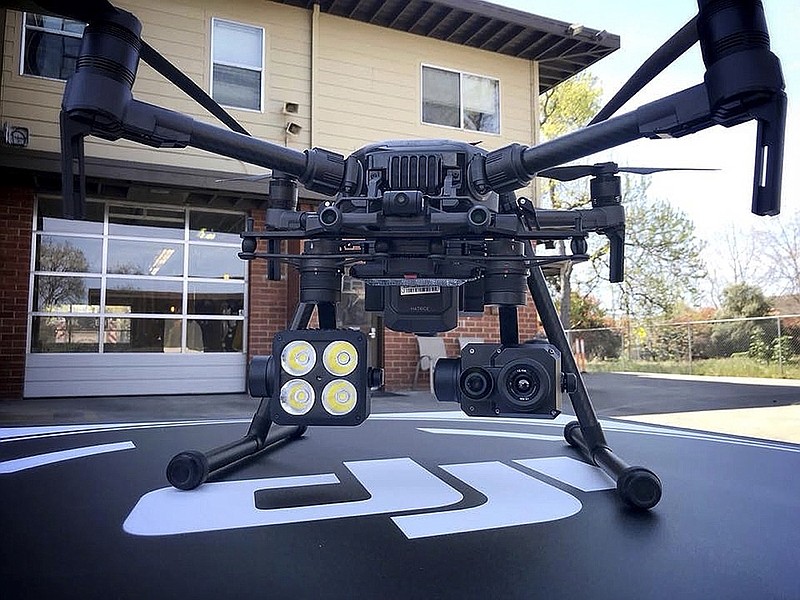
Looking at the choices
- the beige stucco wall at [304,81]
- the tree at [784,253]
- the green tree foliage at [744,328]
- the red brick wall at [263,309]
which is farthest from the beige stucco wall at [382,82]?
the tree at [784,253]

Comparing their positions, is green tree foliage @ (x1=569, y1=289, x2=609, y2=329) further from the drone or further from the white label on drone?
the white label on drone

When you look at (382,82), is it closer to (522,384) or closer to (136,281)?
(136,281)

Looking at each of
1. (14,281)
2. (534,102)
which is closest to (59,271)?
(14,281)

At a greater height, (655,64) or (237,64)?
(237,64)

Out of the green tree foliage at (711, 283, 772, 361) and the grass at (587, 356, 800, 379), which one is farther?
the green tree foliage at (711, 283, 772, 361)

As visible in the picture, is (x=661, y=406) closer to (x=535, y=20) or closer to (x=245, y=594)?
(x=535, y=20)

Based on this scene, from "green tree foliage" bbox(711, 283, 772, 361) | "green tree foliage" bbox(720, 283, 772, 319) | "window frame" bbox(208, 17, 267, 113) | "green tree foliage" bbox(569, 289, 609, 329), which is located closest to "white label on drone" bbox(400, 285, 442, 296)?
"window frame" bbox(208, 17, 267, 113)
